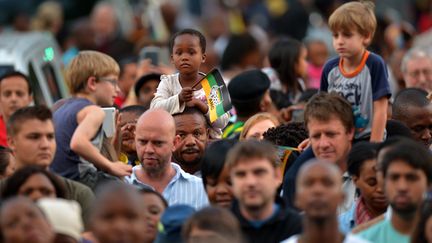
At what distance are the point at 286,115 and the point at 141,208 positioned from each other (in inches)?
248

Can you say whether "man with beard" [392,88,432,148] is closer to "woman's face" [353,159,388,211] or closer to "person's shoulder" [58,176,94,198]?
"woman's face" [353,159,388,211]

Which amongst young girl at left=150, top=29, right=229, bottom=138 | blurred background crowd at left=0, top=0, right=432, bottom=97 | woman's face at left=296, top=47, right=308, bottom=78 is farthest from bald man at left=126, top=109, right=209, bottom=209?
blurred background crowd at left=0, top=0, right=432, bottom=97

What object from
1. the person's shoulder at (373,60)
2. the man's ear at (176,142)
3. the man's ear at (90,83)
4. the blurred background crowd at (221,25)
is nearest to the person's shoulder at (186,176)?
the man's ear at (176,142)

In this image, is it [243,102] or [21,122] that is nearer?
[21,122]

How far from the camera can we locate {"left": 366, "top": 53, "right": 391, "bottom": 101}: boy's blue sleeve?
14148 millimetres

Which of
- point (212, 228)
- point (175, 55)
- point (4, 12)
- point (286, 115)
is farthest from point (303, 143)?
point (4, 12)

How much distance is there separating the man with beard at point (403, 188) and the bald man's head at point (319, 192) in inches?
30.4

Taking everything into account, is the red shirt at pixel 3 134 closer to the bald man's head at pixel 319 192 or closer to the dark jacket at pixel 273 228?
the dark jacket at pixel 273 228

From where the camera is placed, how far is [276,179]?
11.7 m

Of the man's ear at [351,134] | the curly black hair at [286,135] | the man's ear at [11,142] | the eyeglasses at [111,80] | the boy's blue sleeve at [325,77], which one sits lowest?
the curly black hair at [286,135]

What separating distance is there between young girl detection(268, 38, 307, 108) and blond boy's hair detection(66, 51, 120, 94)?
324 cm

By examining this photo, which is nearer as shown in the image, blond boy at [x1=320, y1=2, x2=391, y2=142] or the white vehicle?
blond boy at [x1=320, y1=2, x2=391, y2=142]

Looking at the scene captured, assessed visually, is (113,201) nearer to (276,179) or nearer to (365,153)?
(276,179)

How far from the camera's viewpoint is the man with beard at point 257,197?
11.1 metres
